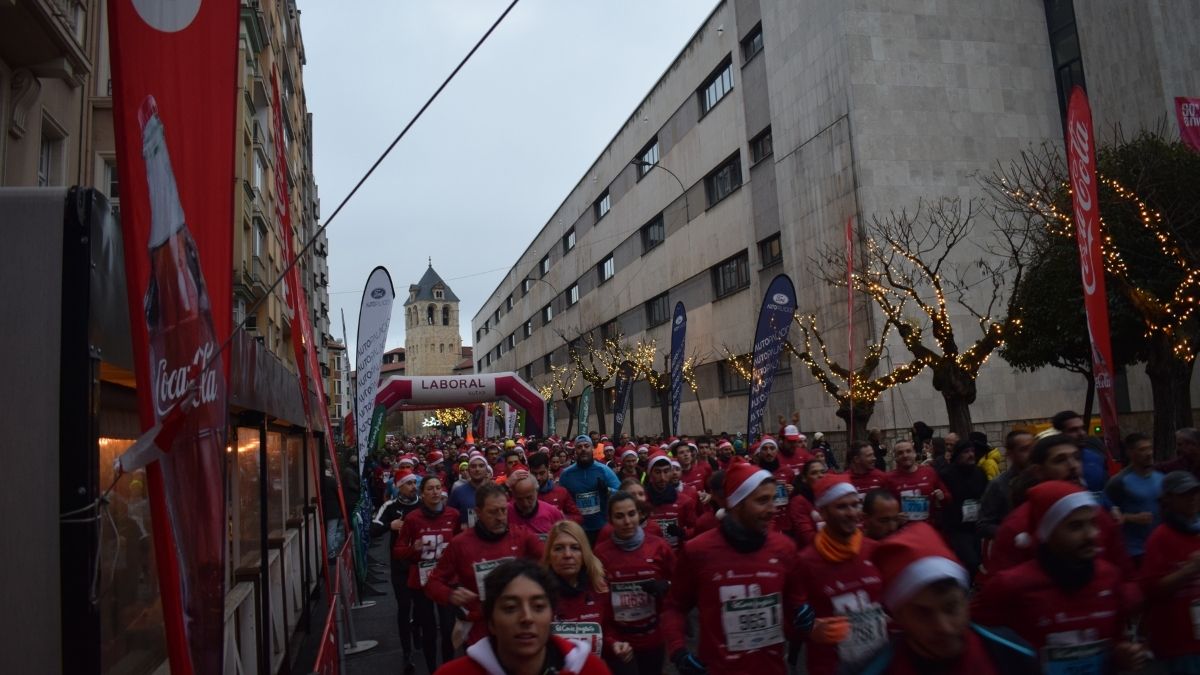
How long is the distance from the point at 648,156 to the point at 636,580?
40.4 metres

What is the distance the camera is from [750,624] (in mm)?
4859

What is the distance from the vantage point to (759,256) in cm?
3266

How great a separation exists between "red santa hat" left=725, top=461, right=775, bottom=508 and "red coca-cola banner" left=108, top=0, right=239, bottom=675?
2928 mm

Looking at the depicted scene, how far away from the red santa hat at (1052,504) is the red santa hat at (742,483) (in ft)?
4.46

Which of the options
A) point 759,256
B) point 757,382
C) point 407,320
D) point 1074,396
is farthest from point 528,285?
point 407,320

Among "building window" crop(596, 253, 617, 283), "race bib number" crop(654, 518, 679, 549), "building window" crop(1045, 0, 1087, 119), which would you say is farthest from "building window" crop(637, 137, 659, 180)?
"race bib number" crop(654, 518, 679, 549)

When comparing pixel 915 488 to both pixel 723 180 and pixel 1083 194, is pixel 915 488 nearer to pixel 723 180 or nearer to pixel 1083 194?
pixel 1083 194

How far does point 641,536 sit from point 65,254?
399 centimetres

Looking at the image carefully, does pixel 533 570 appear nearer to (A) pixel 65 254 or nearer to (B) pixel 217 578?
(B) pixel 217 578

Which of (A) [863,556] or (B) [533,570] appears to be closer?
(B) [533,570]

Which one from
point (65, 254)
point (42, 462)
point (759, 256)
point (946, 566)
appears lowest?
point (946, 566)

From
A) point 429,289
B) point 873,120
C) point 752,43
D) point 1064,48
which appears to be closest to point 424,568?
point 873,120

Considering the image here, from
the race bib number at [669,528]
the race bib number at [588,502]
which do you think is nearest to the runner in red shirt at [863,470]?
the race bib number at [669,528]

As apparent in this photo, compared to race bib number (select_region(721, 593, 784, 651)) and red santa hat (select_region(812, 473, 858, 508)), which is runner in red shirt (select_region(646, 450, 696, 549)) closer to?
red santa hat (select_region(812, 473, 858, 508))
